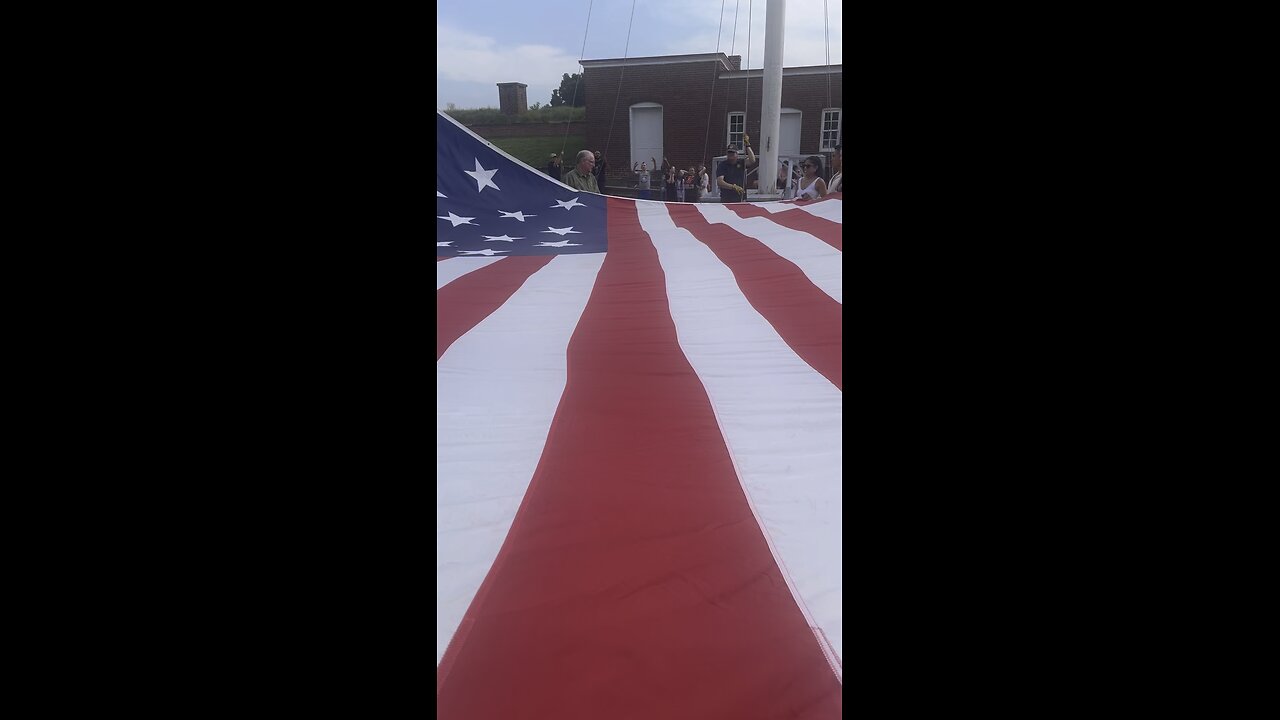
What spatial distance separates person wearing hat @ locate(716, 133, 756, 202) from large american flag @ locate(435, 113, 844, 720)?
5.03 metres

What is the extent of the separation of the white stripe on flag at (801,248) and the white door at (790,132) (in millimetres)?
6672

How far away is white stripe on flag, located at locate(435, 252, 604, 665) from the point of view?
98 centimetres

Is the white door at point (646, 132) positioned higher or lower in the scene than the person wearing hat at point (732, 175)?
higher

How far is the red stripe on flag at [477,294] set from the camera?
2.40m

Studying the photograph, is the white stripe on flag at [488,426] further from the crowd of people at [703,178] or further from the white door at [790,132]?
the white door at [790,132]

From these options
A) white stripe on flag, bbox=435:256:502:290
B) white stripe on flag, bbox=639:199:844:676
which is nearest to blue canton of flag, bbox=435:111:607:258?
white stripe on flag, bbox=435:256:502:290

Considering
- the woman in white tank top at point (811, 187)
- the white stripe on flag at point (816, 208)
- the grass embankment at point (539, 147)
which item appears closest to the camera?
the white stripe on flag at point (816, 208)

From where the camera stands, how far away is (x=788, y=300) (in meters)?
2.67

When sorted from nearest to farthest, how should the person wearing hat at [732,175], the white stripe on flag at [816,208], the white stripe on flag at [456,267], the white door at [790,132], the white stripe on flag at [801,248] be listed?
the white stripe on flag at [801,248], the white stripe on flag at [456,267], the white stripe on flag at [816,208], the person wearing hat at [732,175], the white door at [790,132]

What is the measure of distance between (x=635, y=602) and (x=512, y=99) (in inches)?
480

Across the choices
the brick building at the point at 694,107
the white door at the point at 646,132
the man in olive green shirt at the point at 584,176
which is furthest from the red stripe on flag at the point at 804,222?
the white door at the point at 646,132
